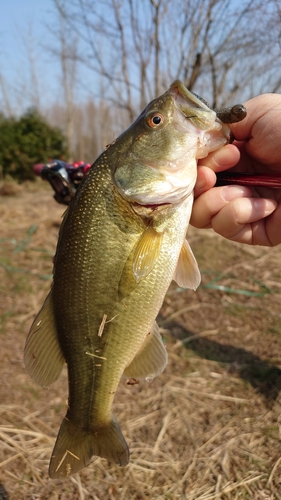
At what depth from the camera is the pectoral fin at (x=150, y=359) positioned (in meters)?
1.67

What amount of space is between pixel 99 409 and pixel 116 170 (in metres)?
0.99

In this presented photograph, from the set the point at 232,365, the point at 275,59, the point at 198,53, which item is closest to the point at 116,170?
the point at 232,365

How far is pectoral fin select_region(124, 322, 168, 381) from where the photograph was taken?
167cm

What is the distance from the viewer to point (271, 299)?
455cm

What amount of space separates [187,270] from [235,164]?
58 centimetres

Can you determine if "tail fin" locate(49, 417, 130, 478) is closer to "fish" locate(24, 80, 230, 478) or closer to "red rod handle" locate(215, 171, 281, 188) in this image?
"fish" locate(24, 80, 230, 478)

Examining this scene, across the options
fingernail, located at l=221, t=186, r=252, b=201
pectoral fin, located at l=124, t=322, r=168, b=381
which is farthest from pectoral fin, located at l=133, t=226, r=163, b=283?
fingernail, located at l=221, t=186, r=252, b=201

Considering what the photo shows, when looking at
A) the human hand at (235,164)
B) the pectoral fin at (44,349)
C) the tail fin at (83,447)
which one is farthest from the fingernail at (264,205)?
the tail fin at (83,447)

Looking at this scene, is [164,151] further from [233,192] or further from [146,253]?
[233,192]

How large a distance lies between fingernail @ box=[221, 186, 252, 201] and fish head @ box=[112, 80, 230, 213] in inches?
15.3

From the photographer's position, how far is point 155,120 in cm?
152

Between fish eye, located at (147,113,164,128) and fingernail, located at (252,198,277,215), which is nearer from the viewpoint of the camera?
fish eye, located at (147,113,164,128)

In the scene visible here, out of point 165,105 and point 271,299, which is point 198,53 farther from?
point 165,105

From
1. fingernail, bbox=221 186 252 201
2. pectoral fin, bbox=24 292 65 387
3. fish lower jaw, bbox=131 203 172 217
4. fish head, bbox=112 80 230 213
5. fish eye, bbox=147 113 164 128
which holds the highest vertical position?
fish eye, bbox=147 113 164 128
